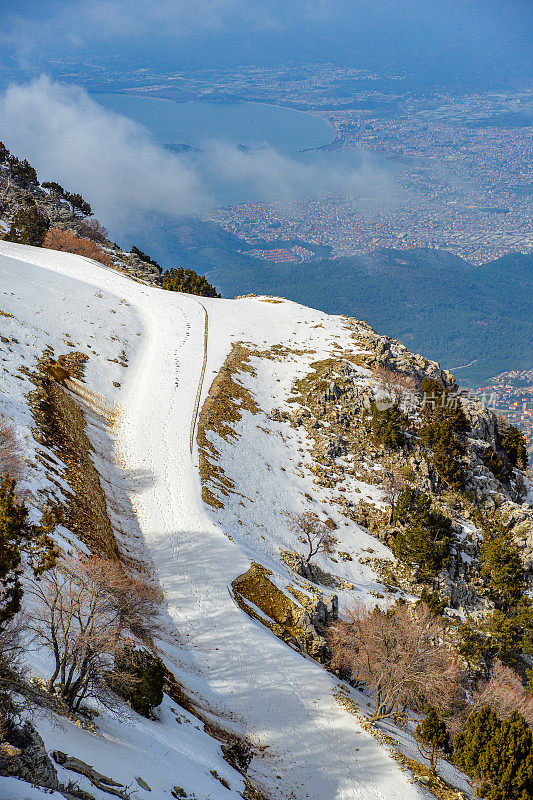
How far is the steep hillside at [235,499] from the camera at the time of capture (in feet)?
83.7

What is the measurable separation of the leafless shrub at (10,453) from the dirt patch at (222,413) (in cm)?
1572

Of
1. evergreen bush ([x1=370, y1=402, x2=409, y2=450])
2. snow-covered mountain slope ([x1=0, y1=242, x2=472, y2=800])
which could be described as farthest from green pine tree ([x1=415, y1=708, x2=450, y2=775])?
evergreen bush ([x1=370, y1=402, x2=409, y2=450])

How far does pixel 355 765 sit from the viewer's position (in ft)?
87.5

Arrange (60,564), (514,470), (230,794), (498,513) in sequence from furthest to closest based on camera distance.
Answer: (514,470), (498,513), (60,564), (230,794)

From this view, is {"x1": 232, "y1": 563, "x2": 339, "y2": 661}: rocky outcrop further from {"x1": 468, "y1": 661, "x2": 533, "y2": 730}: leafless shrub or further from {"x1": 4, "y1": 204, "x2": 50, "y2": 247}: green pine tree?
{"x1": 4, "y1": 204, "x2": 50, "y2": 247}: green pine tree

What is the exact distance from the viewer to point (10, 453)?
99.1ft

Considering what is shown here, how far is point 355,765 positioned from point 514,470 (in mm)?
66296

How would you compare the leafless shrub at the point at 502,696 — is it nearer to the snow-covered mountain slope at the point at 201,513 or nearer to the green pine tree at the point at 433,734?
the green pine tree at the point at 433,734

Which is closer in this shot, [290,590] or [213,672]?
[213,672]

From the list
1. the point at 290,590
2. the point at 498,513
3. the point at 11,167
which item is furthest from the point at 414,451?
the point at 11,167

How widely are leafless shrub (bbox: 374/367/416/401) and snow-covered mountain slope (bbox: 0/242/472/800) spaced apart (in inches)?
338

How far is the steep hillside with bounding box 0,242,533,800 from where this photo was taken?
83.7 feet

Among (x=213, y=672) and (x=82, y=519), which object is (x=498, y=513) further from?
(x=82, y=519)

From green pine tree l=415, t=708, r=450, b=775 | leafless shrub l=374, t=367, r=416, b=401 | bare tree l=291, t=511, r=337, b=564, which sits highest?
leafless shrub l=374, t=367, r=416, b=401
